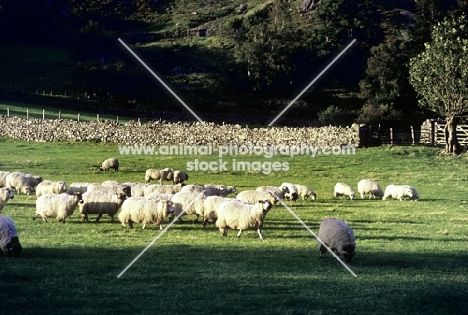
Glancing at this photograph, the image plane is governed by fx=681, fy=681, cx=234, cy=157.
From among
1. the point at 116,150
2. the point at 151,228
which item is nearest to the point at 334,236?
the point at 151,228

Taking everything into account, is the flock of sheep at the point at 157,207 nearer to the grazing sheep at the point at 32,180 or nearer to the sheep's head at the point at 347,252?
the sheep's head at the point at 347,252

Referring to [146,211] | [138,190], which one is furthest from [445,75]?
[146,211]

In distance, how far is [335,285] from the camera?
14109 millimetres

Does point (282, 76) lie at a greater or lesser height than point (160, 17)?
lesser

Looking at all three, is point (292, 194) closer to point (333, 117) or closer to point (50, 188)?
point (50, 188)

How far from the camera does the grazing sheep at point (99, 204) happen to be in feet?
75.0

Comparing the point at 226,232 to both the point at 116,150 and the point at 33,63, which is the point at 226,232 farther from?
the point at 33,63

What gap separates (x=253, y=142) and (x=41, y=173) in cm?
2011

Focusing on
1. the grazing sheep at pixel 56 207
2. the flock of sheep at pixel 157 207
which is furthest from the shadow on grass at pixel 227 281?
the grazing sheep at pixel 56 207

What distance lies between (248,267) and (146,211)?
21.6 feet

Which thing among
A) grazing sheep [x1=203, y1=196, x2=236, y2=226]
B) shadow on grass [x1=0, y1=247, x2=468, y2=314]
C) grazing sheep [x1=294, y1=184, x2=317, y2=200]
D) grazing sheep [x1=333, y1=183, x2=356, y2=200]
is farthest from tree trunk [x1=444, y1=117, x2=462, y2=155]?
shadow on grass [x1=0, y1=247, x2=468, y2=314]

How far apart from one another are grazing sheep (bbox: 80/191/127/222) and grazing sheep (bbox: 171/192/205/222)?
A: 73.4 inches

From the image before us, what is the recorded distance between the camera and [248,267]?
1567 cm

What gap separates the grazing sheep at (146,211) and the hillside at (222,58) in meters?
55.8
